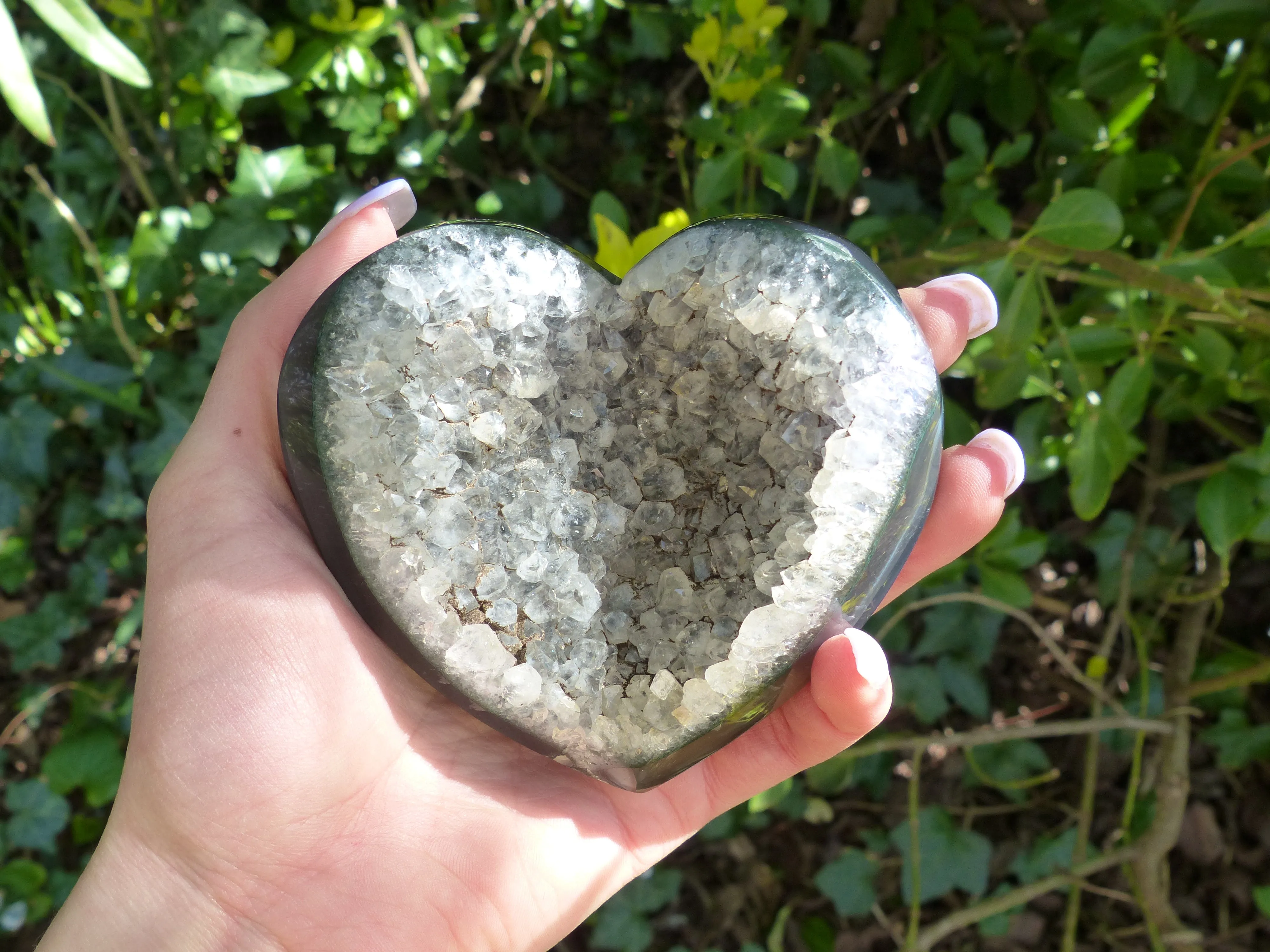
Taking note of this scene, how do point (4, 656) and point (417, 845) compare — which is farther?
point (4, 656)

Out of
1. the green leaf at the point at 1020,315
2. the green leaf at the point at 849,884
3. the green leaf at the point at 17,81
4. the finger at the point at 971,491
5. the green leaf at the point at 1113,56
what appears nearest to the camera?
the green leaf at the point at 17,81

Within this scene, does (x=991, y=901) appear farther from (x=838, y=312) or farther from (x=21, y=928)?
(x=21, y=928)

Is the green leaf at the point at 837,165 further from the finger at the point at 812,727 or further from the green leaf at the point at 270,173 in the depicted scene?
the green leaf at the point at 270,173

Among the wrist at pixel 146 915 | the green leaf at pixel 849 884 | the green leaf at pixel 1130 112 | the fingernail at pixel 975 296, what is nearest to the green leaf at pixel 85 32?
the wrist at pixel 146 915

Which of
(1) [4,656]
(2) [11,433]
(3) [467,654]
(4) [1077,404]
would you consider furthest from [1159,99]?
(1) [4,656]

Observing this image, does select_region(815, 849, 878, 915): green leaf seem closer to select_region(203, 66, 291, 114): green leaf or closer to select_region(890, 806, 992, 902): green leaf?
select_region(890, 806, 992, 902): green leaf

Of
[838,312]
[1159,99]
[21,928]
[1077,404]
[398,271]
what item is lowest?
[21,928]
